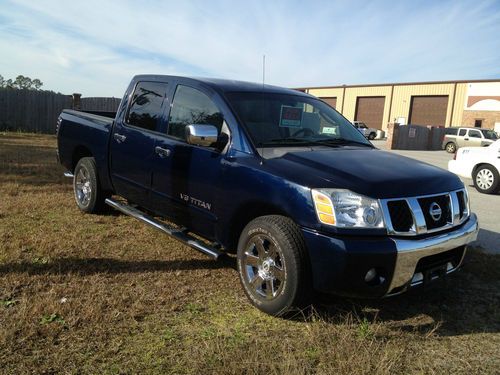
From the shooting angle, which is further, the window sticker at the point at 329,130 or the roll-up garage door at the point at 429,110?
the roll-up garage door at the point at 429,110

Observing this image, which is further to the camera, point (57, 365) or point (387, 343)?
point (387, 343)

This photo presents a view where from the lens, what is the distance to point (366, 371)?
8.90ft

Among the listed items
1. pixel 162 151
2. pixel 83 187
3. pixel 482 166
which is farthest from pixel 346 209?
pixel 482 166

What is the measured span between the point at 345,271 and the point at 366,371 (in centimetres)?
63

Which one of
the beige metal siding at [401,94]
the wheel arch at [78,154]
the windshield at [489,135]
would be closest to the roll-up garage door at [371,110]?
the beige metal siding at [401,94]

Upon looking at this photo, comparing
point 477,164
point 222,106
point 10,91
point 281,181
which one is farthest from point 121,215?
point 10,91

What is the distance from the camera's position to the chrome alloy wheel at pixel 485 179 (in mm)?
10742

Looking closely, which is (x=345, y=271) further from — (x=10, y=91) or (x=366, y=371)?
(x=10, y=91)

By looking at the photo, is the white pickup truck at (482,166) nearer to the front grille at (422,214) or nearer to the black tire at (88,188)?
the front grille at (422,214)

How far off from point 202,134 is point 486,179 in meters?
9.41

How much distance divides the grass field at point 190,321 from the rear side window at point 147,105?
1.36 meters

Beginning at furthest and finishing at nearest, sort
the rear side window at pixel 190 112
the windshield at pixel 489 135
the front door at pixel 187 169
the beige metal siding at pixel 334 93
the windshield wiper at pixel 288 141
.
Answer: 1. the beige metal siding at pixel 334 93
2. the windshield at pixel 489 135
3. the rear side window at pixel 190 112
4. the front door at pixel 187 169
5. the windshield wiper at pixel 288 141

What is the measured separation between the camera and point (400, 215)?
3201 millimetres

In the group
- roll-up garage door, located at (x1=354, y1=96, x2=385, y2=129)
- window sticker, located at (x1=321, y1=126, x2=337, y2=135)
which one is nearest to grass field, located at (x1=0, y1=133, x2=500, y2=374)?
window sticker, located at (x1=321, y1=126, x2=337, y2=135)
